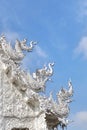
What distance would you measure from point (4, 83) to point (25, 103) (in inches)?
27.7

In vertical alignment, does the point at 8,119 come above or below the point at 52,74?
below

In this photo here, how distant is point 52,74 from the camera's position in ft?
30.5

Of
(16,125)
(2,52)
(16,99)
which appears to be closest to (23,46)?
(2,52)

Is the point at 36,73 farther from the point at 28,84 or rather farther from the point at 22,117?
the point at 22,117

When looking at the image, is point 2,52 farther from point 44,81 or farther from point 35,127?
point 35,127

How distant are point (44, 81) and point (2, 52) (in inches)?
48.7

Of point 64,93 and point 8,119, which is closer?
point 8,119

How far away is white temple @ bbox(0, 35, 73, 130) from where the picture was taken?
8930mm

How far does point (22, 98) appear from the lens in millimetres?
9141

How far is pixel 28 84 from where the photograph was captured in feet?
29.5

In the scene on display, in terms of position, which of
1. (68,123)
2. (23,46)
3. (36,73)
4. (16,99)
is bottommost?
(68,123)

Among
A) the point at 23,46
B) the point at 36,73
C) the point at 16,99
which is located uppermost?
the point at 23,46

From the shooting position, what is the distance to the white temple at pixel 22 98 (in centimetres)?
893

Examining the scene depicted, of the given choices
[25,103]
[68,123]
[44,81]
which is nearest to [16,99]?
[25,103]
